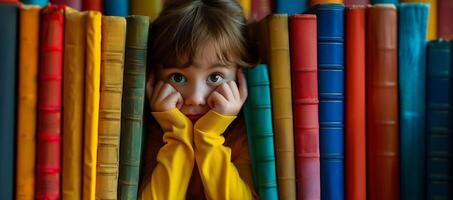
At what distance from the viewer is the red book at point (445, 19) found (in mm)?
1011

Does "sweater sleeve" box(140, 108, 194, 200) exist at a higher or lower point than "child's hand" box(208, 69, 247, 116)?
lower

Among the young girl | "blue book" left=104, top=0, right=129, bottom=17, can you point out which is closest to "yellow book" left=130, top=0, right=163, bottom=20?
"blue book" left=104, top=0, right=129, bottom=17

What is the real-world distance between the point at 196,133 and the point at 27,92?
8.4 inches

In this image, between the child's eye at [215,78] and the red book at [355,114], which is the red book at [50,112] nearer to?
the child's eye at [215,78]

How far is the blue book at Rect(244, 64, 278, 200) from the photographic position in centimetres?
80

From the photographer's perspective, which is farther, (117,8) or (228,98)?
(117,8)

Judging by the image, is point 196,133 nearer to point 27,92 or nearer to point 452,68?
point 27,92

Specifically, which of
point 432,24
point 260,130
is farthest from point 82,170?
point 432,24

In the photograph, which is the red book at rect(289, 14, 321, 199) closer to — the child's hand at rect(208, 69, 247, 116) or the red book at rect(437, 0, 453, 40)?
the child's hand at rect(208, 69, 247, 116)

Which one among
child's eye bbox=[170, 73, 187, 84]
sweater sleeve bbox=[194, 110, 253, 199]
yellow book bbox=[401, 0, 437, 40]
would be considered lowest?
sweater sleeve bbox=[194, 110, 253, 199]

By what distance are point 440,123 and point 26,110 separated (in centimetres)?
51

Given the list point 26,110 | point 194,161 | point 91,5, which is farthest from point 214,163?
point 91,5

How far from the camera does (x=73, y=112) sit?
0.77 metres

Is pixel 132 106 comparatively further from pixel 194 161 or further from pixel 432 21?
pixel 432 21
